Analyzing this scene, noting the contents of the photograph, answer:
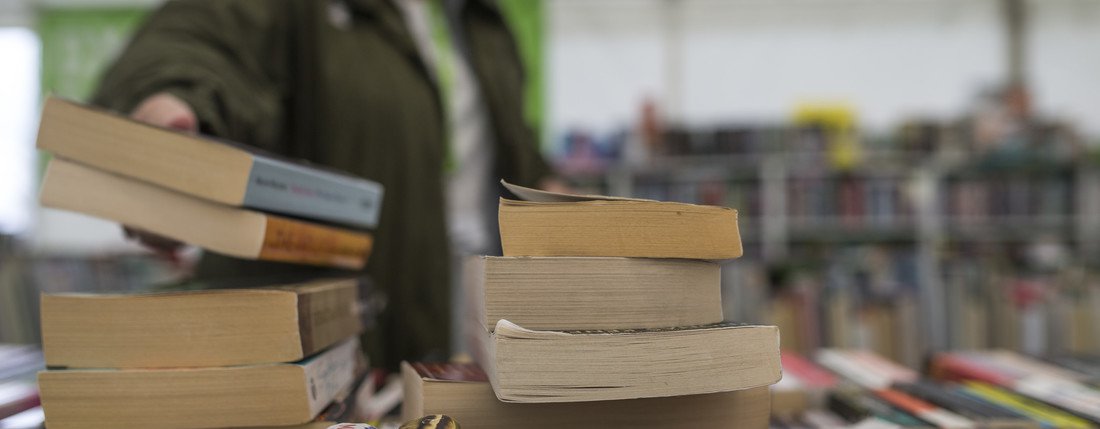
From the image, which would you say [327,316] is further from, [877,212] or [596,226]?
[877,212]

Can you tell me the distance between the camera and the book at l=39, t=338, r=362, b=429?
446 millimetres

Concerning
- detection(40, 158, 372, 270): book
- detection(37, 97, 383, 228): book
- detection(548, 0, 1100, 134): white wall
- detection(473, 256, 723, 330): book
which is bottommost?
detection(473, 256, 723, 330): book

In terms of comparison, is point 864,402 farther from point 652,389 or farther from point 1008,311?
point 1008,311

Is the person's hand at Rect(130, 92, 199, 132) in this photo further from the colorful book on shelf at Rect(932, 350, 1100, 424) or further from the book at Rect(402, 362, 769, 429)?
the colorful book on shelf at Rect(932, 350, 1100, 424)

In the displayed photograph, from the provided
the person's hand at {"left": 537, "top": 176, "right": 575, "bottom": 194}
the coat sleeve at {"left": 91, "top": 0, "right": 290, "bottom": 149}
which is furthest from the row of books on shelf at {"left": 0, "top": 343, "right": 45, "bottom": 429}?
the person's hand at {"left": 537, "top": 176, "right": 575, "bottom": 194}

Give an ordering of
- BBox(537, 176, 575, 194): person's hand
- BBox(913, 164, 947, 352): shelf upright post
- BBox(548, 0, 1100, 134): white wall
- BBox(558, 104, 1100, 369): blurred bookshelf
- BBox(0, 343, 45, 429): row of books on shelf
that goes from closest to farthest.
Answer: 1. BBox(0, 343, 45, 429): row of books on shelf
2. BBox(537, 176, 575, 194): person's hand
3. BBox(558, 104, 1100, 369): blurred bookshelf
4. BBox(913, 164, 947, 352): shelf upright post
5. BBox(548, 0, 1100, 134): white wall

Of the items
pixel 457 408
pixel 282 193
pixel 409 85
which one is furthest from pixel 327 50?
pixel 457 408

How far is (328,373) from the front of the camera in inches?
20.2

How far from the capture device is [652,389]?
1.34 feet

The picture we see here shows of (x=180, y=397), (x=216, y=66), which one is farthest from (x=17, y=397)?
(x=216, y=66)

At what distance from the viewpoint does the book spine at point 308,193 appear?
0.50m

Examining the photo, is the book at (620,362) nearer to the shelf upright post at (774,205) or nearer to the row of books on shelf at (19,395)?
the row of books on shelf at (19,395)

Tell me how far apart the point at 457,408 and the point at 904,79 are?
15.3 feet

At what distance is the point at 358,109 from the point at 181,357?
24.7 inches
